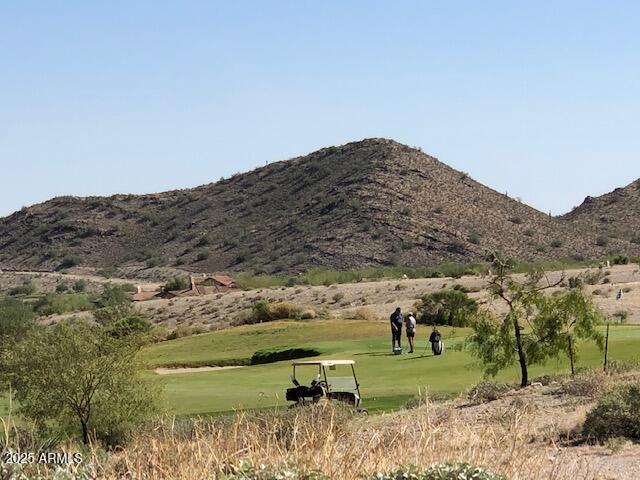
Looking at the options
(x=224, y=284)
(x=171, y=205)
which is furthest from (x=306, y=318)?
(x=171, y=205)

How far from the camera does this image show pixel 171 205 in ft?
454

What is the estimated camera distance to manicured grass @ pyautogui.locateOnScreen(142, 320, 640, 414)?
96.3 feet

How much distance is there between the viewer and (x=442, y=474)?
824cm

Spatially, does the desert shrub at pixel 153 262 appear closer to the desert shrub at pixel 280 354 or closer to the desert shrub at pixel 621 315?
the desert shrub at pixel 621 315

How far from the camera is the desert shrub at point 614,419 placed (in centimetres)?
1719

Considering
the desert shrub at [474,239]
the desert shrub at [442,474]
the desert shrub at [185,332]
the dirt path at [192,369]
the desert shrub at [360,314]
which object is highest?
the desert shrub at [474,239]

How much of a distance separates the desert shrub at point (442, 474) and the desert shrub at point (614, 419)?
9.10m

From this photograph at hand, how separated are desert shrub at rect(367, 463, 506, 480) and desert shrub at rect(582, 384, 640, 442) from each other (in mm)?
9104

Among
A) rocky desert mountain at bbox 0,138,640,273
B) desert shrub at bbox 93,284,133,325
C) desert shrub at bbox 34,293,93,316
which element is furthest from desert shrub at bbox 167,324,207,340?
rocky desert mountain at bbox 0,138,640,273

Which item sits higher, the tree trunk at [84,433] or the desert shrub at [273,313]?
the desert shrub at [273,313]

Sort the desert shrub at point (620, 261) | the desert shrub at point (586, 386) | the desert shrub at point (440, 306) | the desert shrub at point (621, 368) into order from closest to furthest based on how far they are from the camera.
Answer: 1. the desert shrub at point (586, 386)
2. the desert shrub at point (621, 368)
3. the desert shrub at point (440, 306)
4. the desert shrub at point (620, 261)

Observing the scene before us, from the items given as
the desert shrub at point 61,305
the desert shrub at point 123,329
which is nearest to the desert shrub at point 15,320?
the desert shrub at point 123,329

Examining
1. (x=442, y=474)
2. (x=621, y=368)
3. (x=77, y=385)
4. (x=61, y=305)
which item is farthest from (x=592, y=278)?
(x=442, y=474)

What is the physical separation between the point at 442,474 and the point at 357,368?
28048 millimetres
